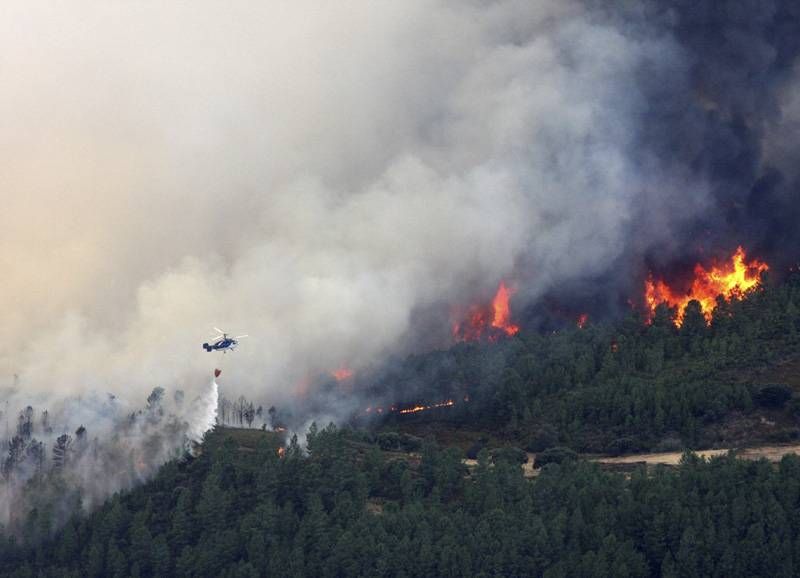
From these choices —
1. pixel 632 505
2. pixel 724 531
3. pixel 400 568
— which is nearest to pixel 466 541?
pixel 400 568

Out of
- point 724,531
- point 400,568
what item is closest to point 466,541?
point 400,568

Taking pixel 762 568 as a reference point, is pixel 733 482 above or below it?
above

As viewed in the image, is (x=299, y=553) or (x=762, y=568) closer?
(x=762, y=568)

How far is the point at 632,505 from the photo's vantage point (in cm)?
19012

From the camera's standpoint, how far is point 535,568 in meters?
186

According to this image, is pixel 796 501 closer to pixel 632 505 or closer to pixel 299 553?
pixel 632 505

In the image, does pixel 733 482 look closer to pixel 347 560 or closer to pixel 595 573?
pixel 595 573

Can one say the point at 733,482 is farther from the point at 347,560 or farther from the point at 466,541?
the point at 347,560

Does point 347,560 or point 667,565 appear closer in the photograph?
point 667,565

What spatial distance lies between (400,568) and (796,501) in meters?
55.7

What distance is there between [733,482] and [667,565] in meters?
17.9

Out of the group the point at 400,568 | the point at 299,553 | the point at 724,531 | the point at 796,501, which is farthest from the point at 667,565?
the point at 299,553

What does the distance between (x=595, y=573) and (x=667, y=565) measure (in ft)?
32.0

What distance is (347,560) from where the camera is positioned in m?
194
